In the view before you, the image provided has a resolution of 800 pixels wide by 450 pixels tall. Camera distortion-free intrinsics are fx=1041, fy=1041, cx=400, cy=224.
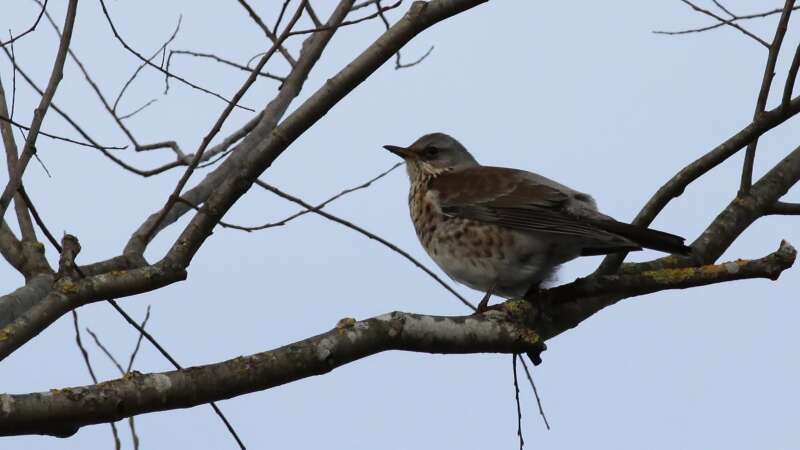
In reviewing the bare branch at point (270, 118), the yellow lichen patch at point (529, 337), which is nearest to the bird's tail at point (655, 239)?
the yellow lichen patch at point (529, 337)

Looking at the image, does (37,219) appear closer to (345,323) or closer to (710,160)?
(345,323)

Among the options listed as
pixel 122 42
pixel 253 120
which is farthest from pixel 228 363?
pixel 253 120

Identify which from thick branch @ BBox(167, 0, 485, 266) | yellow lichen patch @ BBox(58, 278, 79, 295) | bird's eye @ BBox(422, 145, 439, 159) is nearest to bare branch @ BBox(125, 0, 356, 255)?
thick branch @ BBox(167, 0, 485, 266)

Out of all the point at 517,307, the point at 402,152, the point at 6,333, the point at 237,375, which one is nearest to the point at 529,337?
the point at 517,307

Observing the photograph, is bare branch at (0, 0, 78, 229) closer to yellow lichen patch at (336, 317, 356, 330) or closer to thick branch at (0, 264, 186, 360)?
thick branch at (0, 264, 186, 360)

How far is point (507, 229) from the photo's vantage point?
6184 mm

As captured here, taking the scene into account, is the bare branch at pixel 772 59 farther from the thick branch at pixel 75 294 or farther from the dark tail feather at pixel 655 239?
the thick branch at pixel 75 294

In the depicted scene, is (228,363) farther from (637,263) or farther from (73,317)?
(637,263)

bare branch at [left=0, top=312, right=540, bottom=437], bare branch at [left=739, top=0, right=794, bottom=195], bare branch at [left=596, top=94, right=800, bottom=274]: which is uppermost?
bare branch at [left=739, top=0, right=794, bottom=195]

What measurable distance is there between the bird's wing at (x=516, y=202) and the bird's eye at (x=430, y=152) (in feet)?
1.34

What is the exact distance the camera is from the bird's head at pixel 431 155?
7676 millimetres

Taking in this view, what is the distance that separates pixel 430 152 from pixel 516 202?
4.99ft

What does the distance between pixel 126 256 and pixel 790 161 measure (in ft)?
12.0

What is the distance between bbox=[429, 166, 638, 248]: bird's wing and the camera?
575 centimetres
